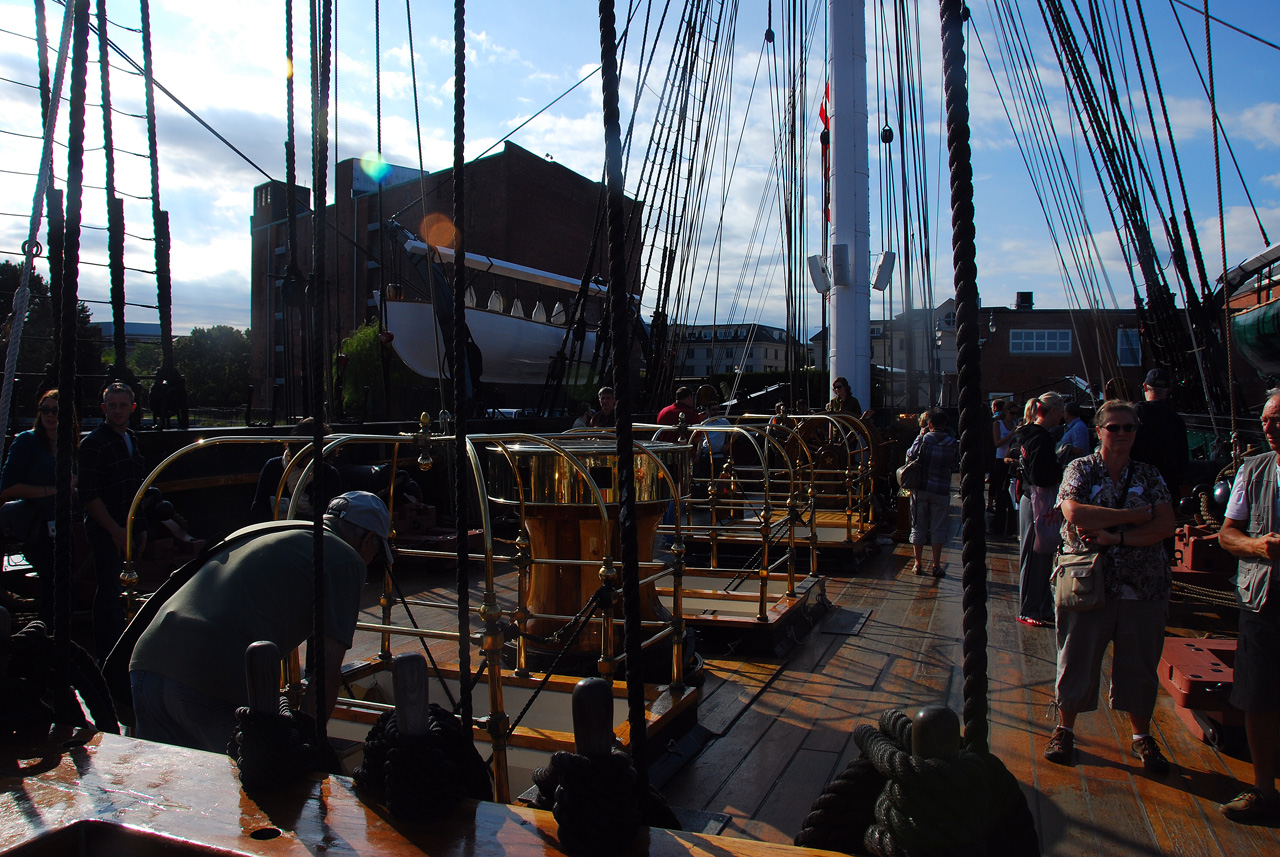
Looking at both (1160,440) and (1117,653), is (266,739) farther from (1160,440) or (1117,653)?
(1160,440)

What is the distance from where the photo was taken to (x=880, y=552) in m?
8.09

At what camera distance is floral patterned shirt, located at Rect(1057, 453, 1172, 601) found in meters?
3.09

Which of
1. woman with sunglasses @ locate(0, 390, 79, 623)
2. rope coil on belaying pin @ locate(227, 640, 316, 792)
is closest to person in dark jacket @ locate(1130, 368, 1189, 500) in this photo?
rope coil on belaying pin @ locate(227, 640, 316, 792)

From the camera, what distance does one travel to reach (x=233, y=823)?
3.54 feet

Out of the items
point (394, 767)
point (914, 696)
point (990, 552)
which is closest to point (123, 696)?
point (394, 767)

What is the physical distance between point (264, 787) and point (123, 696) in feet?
5.82

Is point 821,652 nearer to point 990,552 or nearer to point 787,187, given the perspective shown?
point 990,552

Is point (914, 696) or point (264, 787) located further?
point (914, 696)

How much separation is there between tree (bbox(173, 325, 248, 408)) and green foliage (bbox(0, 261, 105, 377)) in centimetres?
1968

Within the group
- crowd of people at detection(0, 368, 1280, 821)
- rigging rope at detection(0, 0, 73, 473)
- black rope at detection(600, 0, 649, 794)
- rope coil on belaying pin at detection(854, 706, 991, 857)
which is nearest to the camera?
rope coil on belaying pin at detection(854, 706, 991, 857)

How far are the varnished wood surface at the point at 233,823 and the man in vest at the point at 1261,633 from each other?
2.63m

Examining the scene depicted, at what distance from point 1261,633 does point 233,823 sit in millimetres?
3224

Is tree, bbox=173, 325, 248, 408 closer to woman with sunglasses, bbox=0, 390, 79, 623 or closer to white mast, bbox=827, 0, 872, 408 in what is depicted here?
white mast, bbox=827, 0, 872, 408

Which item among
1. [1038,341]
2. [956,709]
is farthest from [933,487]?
[1038,341]
